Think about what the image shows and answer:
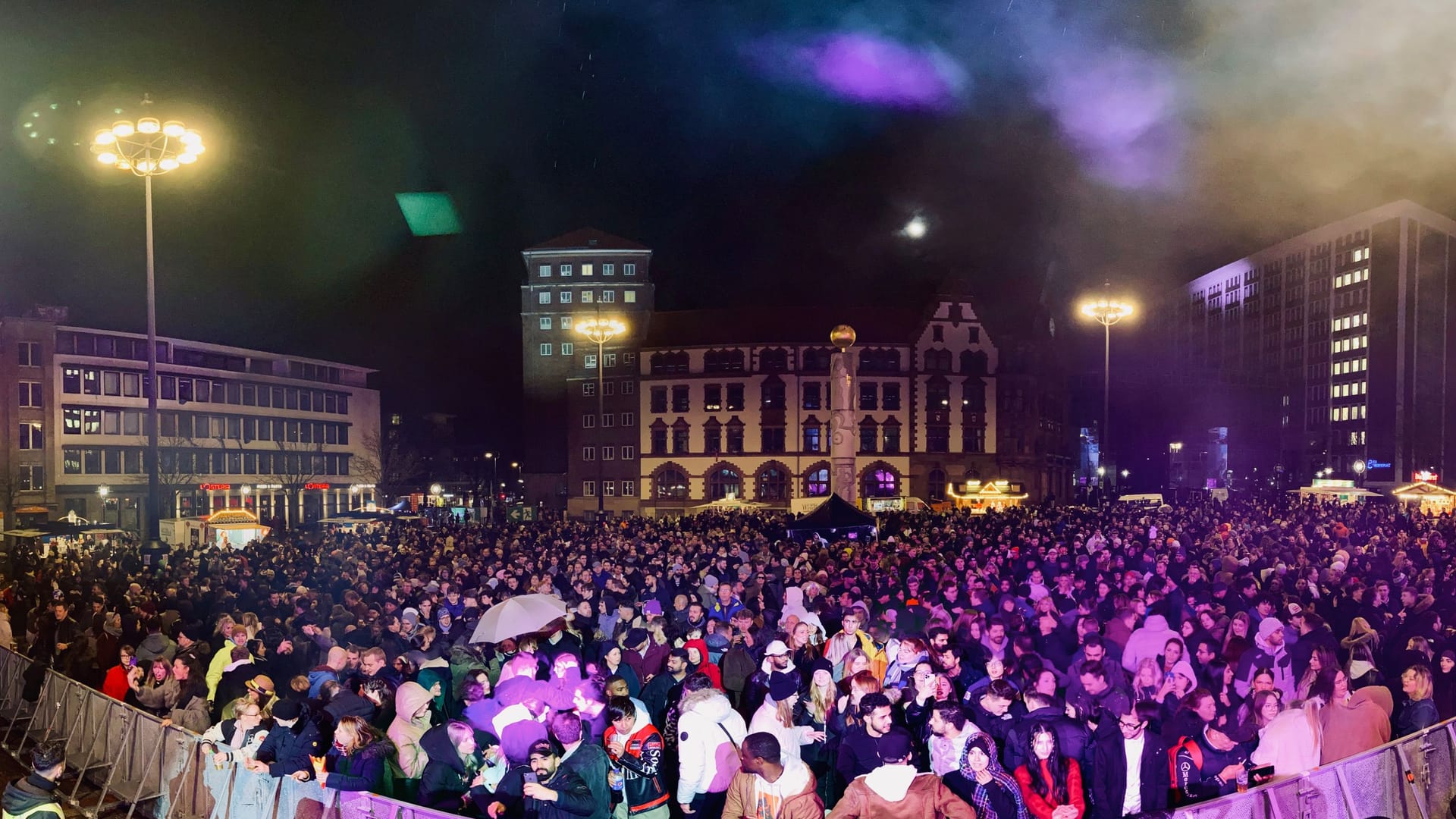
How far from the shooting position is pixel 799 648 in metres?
9.00

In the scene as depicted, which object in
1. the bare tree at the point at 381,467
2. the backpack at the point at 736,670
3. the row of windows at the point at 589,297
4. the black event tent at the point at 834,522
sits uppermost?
the row of windows at the point at 589,297

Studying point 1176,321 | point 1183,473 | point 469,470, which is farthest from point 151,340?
point 1176,321

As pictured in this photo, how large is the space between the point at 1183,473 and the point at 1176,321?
5161 centimetres

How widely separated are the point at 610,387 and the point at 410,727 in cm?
5953

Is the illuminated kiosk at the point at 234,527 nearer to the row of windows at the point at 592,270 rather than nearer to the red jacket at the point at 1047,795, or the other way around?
the red jacket at the point at 1047,795

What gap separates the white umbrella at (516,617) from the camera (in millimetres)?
10266

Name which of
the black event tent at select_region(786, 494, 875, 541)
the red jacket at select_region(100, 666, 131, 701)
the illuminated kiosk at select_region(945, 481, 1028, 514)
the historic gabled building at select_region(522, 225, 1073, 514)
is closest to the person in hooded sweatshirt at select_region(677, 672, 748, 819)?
the red jacket at select_region(100, 666, 131, 701)

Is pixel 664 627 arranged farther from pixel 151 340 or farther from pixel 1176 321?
pixel 1176 321

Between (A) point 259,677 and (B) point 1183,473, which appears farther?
(B) point 1183,473

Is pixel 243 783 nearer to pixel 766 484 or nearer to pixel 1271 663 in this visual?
pixel 1271 663

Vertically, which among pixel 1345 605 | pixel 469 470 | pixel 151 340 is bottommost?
pixel 469 470

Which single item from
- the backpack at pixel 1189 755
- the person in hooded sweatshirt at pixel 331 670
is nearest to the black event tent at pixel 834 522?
the person in hooded sweatshirt at pixel 331 670

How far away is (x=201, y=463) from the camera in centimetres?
6481

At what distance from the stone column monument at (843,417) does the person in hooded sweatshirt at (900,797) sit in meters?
31.1
